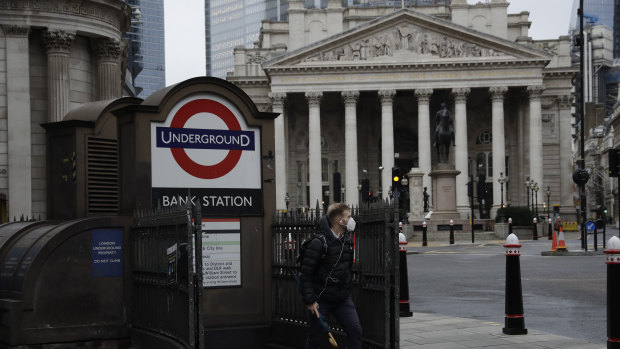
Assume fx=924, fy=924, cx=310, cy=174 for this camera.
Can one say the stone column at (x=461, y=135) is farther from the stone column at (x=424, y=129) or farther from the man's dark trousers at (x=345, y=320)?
the man's dark trousers at (x=345, y=320)

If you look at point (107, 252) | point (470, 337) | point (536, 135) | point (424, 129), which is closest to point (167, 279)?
point (107, 252)

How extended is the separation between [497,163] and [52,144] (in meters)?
73.9

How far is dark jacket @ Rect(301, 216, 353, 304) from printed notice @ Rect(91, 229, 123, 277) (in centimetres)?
295

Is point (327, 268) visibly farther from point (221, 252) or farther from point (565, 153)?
point (565, 153)

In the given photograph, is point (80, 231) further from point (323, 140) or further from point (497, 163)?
point (323, 140)

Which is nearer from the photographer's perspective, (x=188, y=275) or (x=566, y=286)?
(x=188, y=275)

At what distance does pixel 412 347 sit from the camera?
11531 millimetres

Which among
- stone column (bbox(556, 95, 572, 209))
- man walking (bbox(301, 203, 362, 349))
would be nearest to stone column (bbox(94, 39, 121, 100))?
man walking (bbox(301, 203, 362, 349))

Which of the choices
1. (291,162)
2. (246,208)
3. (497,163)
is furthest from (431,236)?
(246,208)

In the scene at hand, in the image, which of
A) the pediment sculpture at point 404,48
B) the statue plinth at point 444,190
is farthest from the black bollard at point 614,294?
the pediment sculpture at point 404,48

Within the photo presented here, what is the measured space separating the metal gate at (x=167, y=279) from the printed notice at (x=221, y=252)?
712 millimetres

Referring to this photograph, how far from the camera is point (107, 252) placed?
11.0m

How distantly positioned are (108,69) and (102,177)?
70.3 ft

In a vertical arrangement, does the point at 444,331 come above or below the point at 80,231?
below
